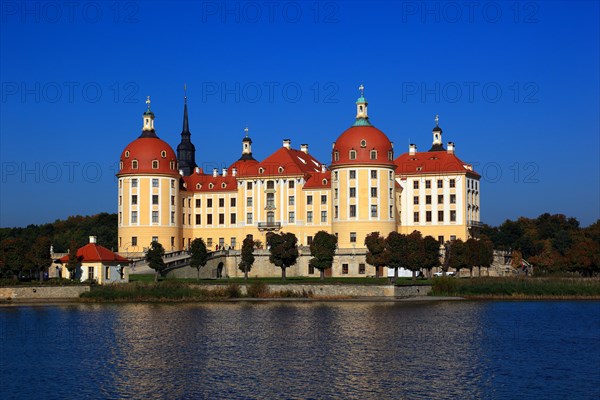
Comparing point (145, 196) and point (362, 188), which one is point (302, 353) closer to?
point (362, 188)

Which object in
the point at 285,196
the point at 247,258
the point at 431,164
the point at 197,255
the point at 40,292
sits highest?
the point at 431,164

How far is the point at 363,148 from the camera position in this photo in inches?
3469

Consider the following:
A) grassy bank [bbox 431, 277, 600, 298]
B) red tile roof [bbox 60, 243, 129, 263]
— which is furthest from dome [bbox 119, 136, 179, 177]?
grassy bank [bbox 431, 277, 600, 298]

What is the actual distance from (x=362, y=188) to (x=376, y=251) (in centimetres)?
1099

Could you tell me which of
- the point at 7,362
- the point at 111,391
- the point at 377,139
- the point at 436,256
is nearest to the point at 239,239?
the point at 377,139

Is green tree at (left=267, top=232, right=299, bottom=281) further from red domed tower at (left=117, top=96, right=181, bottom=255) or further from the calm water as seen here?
the calm water

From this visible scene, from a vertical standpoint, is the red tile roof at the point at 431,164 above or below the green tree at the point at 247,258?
above

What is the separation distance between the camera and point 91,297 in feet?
217

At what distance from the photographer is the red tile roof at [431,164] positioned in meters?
94.6

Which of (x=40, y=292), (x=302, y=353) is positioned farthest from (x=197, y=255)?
(x=302, y=353)

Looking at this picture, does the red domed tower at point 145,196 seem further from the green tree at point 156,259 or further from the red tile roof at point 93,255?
the red tile roof at point 93,255

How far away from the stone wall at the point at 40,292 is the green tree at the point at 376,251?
2400 centimetres

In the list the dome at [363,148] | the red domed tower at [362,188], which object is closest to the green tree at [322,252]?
the red domed tower at [362,188]

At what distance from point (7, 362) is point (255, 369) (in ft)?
34.1
